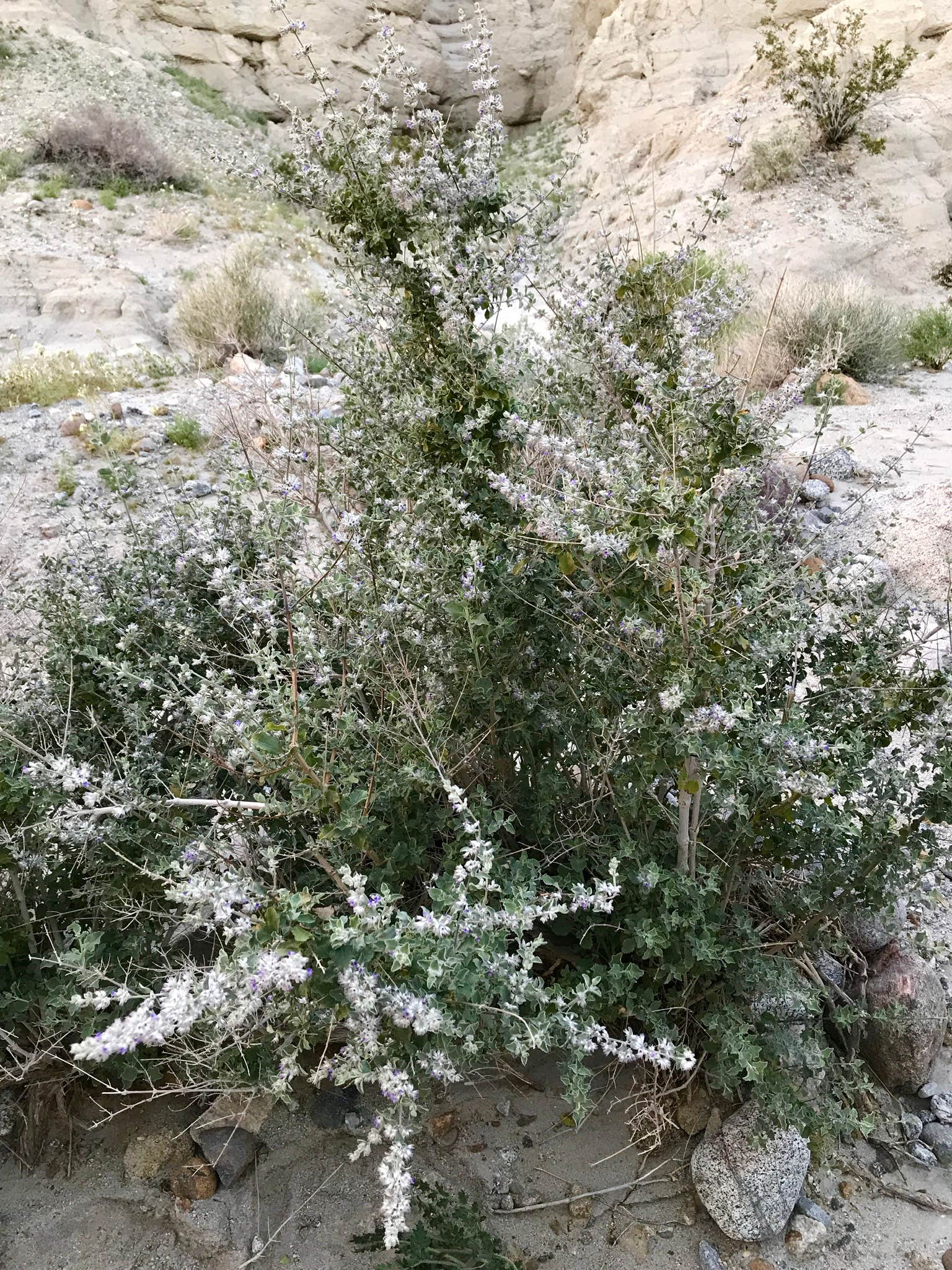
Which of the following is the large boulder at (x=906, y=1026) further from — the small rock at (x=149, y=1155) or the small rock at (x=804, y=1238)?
the small rock at (x=149, y=1155)

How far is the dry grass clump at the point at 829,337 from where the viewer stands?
7.79 metres

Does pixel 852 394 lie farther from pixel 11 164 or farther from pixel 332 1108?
pixel 11 164

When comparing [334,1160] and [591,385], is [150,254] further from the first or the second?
[334,1160]

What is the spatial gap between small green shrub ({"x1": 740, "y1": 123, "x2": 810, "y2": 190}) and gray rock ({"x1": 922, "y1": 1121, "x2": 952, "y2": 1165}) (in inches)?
592

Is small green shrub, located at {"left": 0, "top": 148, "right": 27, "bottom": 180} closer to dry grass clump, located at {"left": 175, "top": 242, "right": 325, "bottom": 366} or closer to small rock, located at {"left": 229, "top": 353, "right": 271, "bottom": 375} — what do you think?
dry grass clump, located at {"left": 175, "top": 242, "right": 325, "bottom": 366}

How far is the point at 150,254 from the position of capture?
13227 mm

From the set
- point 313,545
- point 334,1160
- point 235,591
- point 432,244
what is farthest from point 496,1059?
point 313,545

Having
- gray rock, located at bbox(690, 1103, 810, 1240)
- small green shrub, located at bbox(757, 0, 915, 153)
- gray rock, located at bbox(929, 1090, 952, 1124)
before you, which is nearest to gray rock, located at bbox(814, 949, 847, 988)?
gray rock, located at bbox(929, 1090, 952, 1124)

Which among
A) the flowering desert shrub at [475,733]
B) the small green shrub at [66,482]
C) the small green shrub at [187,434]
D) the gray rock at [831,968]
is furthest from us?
the small green shrub at [187,434]

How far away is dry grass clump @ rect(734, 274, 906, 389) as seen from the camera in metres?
7.79

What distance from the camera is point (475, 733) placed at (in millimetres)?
2404

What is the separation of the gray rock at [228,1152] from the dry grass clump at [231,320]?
23.5 feet

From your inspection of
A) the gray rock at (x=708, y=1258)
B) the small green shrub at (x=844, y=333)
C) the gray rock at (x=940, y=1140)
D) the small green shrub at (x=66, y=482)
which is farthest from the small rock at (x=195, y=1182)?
the small green shrub at (x=844, y=333)

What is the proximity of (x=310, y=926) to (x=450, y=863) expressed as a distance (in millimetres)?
592
